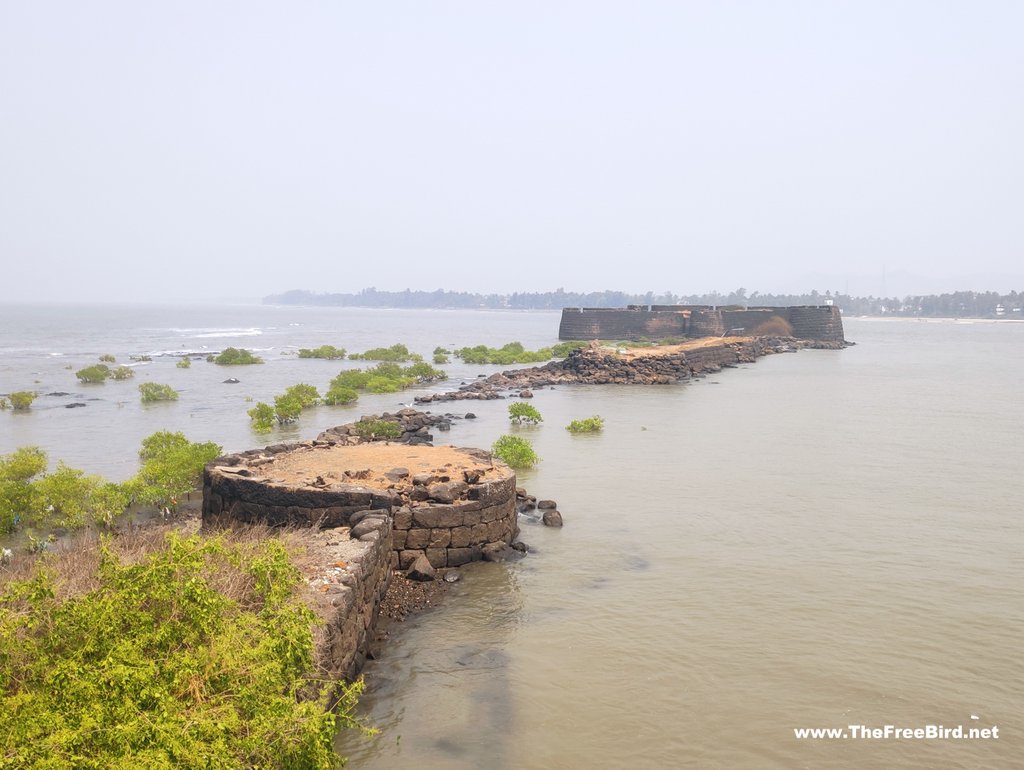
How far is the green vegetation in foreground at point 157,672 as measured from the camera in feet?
13.0

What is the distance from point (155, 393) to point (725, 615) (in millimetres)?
27364

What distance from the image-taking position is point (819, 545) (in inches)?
449

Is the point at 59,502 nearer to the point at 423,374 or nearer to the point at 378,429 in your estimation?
the point at 378,429

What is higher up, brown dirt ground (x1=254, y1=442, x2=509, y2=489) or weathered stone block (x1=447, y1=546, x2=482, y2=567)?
brown dirt ground (x1=254, y1=442, x2=509, y2=489)

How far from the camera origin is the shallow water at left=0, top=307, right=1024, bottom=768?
6406 millimetres

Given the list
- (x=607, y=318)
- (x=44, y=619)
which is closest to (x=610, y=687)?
(x=44, y=619)

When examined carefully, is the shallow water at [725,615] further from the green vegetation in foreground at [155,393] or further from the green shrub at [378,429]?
the green vegetation in foreground at [155,393]

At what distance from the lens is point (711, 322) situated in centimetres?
6700

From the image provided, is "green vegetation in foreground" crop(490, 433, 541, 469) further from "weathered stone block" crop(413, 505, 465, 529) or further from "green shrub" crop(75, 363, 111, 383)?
"green shrub" crop(75, 363, 111, 383)

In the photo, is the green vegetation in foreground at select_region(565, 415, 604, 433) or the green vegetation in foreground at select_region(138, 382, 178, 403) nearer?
the green vegetation in foreground at select_region(565, 415, 604, 433)

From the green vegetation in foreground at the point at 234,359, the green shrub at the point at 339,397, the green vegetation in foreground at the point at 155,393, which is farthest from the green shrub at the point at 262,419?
the green vegetation in foreground at the point at 234,359

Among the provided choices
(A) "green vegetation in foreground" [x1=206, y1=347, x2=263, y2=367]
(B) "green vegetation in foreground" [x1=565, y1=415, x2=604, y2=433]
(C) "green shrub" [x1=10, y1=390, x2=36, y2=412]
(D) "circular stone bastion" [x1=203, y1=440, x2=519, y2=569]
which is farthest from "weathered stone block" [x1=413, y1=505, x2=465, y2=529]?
(A) "green vegetation in foreground" [x1=206, y1=347, x2=263, y2=367]

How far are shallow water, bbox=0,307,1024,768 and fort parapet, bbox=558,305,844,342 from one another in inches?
1873

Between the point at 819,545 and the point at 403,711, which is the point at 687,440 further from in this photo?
the point at 403,711
